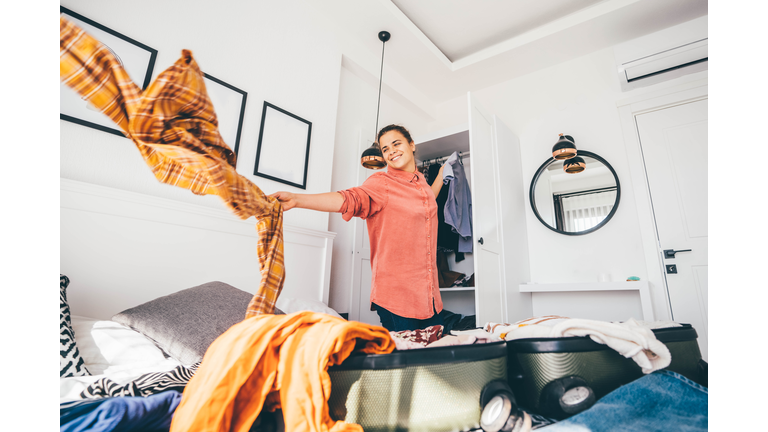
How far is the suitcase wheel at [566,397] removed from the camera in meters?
0.65

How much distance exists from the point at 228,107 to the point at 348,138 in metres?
1.15

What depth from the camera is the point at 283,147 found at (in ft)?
7.77

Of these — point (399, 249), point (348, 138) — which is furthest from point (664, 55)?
point (399, 249)

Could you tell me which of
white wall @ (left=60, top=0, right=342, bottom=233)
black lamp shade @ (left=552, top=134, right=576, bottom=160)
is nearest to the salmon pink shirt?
white wall @ (left=60, top=0, right=342, bottom=233)

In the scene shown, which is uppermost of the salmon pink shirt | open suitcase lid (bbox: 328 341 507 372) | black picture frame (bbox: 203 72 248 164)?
black picture frame (bbox: 203 72 248 164)

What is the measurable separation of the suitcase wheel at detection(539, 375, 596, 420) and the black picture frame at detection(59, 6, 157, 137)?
1.98 m

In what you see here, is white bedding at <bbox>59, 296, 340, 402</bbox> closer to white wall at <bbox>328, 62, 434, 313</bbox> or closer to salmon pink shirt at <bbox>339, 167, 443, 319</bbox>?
salmon pink shirt at <bbox>339, 167, 443, 319</bbox>

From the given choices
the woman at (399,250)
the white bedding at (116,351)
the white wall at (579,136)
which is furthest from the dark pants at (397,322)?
the white wall at (579,136)

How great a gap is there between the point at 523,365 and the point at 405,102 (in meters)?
3.32

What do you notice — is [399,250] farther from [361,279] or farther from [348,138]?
[348,138]

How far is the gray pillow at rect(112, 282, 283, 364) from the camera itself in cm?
110

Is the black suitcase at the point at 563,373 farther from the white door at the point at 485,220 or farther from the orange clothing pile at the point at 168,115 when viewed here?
the white door at the point at 485,220

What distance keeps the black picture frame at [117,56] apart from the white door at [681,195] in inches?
137
